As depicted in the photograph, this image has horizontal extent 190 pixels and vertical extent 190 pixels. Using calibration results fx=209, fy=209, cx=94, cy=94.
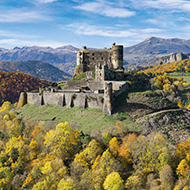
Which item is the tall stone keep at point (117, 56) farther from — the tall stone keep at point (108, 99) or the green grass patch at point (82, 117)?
the green grass patch at point (82, 117)

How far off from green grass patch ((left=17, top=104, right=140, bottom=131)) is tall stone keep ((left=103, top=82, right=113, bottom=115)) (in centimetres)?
146

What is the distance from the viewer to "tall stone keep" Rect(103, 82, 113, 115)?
55250mm

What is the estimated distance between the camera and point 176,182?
40.5 m

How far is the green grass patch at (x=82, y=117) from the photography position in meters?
53.5

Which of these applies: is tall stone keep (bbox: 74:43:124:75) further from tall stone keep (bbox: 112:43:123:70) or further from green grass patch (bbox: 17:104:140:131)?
green grass patch (bbox: 17:104:140:131)

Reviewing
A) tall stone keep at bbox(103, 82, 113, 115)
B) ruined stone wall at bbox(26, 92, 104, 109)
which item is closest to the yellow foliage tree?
tall stone keep at bbox(103, 82, 113, 115)

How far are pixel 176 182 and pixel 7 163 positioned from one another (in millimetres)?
38569

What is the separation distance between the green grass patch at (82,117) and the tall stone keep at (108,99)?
1.46 meters

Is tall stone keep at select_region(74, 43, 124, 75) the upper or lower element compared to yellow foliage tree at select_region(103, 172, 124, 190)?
upper

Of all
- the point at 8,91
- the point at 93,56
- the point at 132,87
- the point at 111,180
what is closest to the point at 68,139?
the point at 111,180

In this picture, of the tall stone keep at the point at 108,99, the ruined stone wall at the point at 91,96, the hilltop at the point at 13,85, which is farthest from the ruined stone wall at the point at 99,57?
the hilltop at the point at 13,85

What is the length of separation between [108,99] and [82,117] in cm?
875

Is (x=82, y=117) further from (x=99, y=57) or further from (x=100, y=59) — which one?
(x=99, y=57)

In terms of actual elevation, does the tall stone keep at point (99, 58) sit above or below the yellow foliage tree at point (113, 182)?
above
